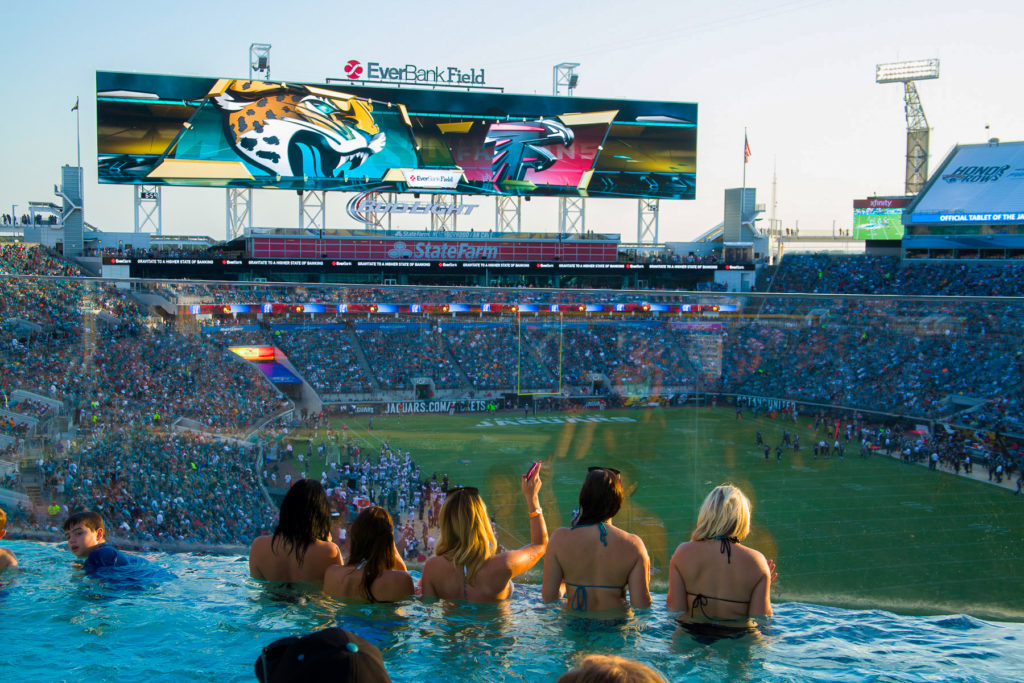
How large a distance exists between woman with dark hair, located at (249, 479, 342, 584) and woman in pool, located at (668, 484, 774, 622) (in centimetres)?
192

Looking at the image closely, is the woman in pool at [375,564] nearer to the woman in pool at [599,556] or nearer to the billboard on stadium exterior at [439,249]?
the woman in pool at [599,556]

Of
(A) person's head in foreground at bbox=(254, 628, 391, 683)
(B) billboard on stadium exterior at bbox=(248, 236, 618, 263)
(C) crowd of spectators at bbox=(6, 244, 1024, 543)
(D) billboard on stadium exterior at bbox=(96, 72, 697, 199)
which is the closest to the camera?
(A) person's head in foreground at bbox=(254, 628, 391, 683)

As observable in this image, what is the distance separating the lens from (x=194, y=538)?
28.7ft

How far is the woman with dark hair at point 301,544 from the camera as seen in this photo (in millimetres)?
4621

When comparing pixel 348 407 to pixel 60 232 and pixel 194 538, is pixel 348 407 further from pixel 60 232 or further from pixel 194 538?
pixel 60 232

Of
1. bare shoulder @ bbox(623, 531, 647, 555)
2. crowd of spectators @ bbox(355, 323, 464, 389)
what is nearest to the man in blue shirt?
bare shoulder @ bbox(623, 531, 647, 555)

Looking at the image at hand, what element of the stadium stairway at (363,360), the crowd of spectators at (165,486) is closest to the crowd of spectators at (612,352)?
the stadium stairway at (363,360)

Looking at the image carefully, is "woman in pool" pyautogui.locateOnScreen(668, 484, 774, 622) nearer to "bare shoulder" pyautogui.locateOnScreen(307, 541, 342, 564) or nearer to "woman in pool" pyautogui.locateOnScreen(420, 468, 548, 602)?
"woman in pool" pyautogui.locateOnScreen(420, 468, 548, 602)

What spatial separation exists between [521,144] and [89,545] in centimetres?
3567

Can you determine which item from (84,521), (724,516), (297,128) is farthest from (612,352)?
(297,128)

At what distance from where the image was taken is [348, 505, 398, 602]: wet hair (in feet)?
14.0

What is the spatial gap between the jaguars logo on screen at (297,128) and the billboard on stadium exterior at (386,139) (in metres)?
0.04

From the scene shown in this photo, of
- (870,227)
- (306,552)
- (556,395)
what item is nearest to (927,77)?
(870,227)

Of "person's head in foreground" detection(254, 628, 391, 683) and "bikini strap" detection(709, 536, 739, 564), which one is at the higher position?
"person's head in foreground" detection(254, 628, 391, 683)
